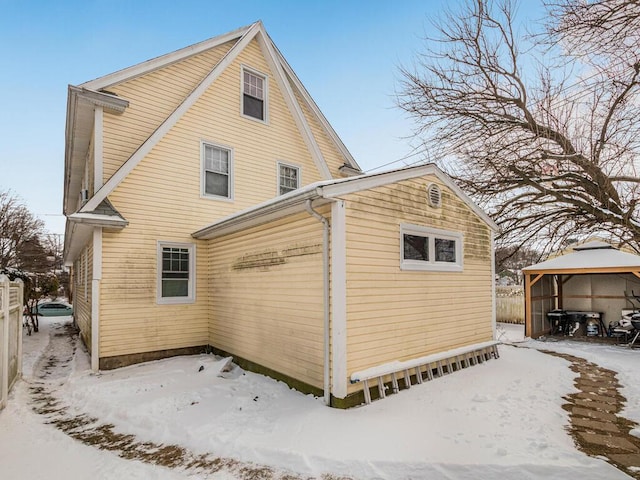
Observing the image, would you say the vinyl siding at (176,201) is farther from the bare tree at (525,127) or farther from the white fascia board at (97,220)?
the bare tree at (525,127)

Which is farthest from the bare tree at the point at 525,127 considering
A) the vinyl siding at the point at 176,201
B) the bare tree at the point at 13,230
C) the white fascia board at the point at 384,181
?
the bare tree at the point at 13,230

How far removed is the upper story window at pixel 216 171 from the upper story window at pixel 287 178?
5.60ft

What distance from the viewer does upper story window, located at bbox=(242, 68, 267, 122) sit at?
423 inches

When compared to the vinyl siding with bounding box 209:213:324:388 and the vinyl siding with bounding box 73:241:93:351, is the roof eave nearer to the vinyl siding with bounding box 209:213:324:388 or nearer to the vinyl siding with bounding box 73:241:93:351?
the vinyl siding with bounding box 73:241:93:351

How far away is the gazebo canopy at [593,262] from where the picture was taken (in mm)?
10471

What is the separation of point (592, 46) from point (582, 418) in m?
6.21

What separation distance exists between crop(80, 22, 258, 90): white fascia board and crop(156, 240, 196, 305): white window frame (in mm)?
4084

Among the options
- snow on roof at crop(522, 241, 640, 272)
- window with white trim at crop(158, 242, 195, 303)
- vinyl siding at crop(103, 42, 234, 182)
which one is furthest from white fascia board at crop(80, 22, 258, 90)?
snow on roof at crop(522, 241, 640, 272)

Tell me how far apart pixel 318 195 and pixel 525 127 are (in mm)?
7766

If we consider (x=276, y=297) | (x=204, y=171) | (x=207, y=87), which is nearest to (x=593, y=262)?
(x=276, y=297)

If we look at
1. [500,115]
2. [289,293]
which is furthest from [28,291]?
[500,115]

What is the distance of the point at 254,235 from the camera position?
23.2 feet

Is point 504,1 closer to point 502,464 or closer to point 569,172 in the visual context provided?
point 569,172

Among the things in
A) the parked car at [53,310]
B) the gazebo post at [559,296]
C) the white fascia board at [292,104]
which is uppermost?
the white fascia board at [292,104]
